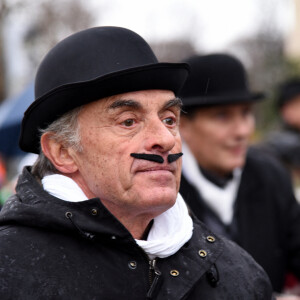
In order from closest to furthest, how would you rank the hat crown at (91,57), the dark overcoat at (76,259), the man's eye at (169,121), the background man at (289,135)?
1. the dark overcoat at (76,259)
2. the hat crown at (91,57)
3. the man's eye at (169,121)
4. the background man at (289,135)

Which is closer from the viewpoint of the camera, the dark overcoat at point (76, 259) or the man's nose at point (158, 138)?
the dark overcoat at point (76, 259)

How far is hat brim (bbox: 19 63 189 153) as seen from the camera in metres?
2.26

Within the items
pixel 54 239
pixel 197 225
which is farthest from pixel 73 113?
pixel 197 225

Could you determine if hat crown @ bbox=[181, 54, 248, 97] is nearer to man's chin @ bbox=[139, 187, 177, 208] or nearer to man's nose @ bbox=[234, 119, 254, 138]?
man's nose @ bbox=[234, 119, 254, 138]

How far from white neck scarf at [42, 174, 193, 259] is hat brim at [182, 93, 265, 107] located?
1724mm

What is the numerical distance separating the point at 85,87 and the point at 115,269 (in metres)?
0.73

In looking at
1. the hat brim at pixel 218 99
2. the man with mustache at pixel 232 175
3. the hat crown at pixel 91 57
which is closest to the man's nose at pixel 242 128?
the man with mustache at pixel 232 175

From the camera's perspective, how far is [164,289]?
229 centimetres

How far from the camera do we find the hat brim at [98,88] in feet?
7.41

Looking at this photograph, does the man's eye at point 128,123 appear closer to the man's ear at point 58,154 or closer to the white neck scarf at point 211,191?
the man's ear at point 58,154

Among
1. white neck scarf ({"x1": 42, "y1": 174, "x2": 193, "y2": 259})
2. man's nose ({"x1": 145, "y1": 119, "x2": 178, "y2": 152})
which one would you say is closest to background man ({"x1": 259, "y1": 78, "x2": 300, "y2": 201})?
white neck scarf ({"x1": 42, "y1": 174, "x2": 193, "y2": 259})

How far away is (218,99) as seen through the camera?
4.18 meters

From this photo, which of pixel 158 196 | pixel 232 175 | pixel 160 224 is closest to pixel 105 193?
pixel 158 196

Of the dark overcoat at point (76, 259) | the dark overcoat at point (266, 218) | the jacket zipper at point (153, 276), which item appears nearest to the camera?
the dark overcoat at point (76, 259)
